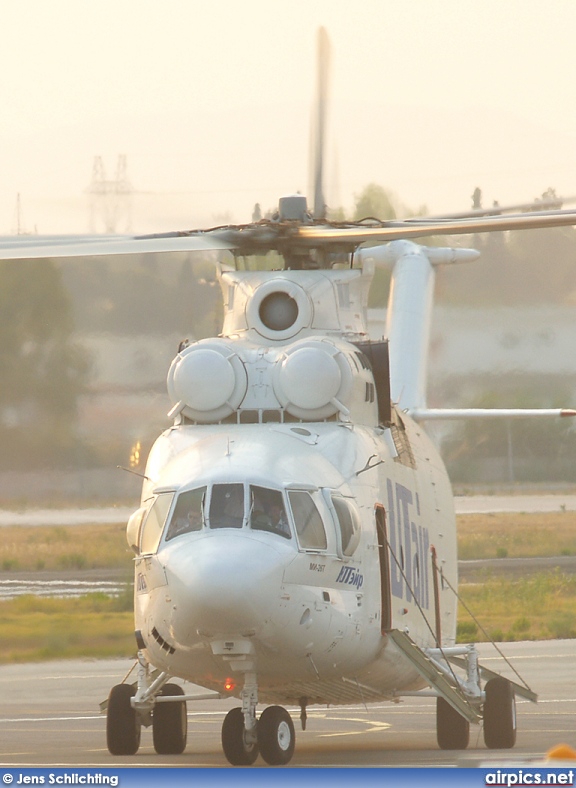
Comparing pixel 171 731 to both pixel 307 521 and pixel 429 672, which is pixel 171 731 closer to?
pixel 429 672

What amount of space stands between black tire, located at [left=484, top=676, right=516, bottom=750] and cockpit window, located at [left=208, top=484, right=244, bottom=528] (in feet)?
13.1

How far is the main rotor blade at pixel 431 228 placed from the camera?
14891mm

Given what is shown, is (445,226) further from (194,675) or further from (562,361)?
(562,361)

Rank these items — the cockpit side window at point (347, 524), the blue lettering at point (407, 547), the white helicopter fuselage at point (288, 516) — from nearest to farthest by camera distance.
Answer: the white helicopter fuselage at point (288, 516), the cockpit side window at point (347, 524), the blue lettering at point (407, 547)

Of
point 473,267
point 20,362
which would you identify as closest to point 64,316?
point 20,362

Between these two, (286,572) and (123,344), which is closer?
(286,572)

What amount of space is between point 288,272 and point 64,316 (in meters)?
11.1

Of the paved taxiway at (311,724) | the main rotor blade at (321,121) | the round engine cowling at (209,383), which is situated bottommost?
the paved taxiway at (311,724)

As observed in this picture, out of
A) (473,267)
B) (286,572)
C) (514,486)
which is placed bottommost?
(514,486)

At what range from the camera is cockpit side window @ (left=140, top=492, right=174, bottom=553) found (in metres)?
14.4

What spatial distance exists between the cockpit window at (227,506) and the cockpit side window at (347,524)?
109cm

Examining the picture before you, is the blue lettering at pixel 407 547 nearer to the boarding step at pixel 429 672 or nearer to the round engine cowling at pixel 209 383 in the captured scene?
the boarding step at pixel 429 672

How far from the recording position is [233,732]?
14.2 meters

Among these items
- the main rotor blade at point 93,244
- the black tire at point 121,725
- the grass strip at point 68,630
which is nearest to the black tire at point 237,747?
the black tire at point 121,725
